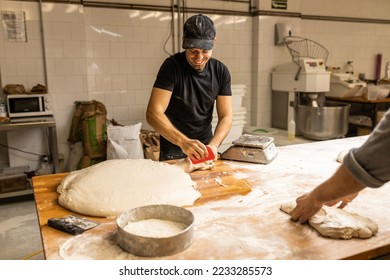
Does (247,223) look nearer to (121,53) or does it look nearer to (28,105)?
(28,105)

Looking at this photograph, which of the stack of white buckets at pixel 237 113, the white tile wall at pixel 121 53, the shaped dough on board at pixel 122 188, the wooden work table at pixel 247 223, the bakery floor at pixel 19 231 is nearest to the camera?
the wooden work table at pixel 247 223

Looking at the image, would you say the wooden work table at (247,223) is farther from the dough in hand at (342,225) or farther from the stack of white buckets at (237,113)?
the stack of white buckets at (237,113)

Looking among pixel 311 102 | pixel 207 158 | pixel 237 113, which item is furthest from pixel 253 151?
pixel 311 102

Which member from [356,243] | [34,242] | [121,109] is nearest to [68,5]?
[121,109]

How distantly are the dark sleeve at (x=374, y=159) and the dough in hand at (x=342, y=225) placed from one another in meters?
0.27

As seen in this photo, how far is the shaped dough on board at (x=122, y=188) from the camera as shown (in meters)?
1.36

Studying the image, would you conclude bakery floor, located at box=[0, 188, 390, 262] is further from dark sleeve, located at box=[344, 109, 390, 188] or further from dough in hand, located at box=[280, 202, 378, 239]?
dark sleeve, located at box=[344, 109, 390, 188]

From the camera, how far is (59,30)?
3.66 metres

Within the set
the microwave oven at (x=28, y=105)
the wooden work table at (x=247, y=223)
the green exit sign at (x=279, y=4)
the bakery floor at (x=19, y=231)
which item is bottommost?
the bakery floor at (x=19, y=231)

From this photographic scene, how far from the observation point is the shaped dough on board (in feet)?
4.47

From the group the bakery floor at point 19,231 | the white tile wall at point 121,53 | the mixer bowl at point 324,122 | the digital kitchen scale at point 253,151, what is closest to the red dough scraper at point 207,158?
the digital kitchen scale at point 253,151

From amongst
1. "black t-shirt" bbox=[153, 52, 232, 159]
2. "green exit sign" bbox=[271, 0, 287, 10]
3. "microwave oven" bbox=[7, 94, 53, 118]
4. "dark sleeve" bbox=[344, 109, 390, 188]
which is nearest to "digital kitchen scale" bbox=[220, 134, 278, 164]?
"black t-shirt" bbox=[153, 52, 232, 159]

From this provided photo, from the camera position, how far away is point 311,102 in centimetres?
408

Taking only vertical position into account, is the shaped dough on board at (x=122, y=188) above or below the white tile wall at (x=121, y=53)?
below
